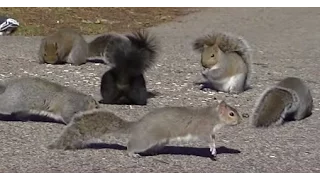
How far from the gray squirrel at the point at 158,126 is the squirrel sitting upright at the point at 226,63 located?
348cm

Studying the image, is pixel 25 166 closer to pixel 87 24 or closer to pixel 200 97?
pixel 200 97

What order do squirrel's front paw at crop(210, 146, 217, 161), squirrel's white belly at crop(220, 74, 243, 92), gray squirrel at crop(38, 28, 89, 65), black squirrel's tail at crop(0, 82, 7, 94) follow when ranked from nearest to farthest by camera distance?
squirrel's front paw at crop(210, 146, 217, 161) < black squirrel's tail at crop(0, 82, 7, 94) < squirrel's white belly at crop(220, 74, 243, 92) < gray squirrel at crop(38, 28, 89, 65)

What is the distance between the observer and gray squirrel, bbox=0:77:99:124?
7.85 meters

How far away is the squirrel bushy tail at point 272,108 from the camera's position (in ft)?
26.6

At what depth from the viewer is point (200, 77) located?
440 inches

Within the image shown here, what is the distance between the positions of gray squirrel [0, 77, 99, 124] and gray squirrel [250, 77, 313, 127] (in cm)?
164

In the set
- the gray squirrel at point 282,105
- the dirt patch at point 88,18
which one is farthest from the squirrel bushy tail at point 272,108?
the dirt patch at point 88,18

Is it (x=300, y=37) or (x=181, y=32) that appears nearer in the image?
(x=300, y=37)

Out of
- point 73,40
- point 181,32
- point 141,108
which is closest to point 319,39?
point 181,32

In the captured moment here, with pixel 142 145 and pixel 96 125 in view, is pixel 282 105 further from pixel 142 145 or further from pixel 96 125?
pixel 96 125

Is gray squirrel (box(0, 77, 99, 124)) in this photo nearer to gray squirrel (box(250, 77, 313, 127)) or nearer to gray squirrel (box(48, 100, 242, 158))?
gray squirrel (box(48, 100, 242, 158))

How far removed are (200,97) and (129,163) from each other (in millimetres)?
3398

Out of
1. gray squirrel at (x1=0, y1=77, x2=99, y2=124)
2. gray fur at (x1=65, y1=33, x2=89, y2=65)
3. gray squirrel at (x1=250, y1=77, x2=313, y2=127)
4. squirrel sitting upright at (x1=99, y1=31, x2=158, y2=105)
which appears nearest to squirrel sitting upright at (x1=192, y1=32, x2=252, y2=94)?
squirrel sitting upright at (x1=99, y1=31, x2=158, y2=105)

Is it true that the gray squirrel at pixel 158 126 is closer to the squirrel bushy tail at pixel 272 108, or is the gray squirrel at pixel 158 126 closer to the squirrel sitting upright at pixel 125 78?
the squirrel bushy tail at pixel 272 108
